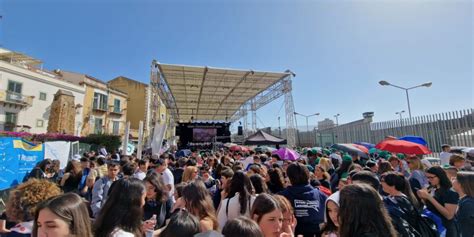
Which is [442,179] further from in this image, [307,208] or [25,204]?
[25,204]

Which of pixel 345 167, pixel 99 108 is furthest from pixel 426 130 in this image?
pixel 99 108

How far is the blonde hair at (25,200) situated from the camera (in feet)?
6.08

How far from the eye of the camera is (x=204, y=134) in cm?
2130

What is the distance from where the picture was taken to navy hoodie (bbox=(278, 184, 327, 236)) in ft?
8.57

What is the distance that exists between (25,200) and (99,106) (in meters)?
29.4

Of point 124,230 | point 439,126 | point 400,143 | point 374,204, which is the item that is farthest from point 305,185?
point 439,126

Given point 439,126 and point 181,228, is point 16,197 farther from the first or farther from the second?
point 439,126

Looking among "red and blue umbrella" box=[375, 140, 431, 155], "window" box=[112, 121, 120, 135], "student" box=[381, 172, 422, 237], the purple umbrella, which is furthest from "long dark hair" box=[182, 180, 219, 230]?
"window" box=[112, 121, 120, 135]

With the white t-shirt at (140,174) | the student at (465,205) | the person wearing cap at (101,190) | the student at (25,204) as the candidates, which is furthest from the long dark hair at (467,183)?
the white t-shirt at (140,174)

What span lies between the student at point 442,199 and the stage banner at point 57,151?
9.49 meters

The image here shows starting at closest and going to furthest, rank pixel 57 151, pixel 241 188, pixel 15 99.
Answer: pixel 241 188
pixel 57 151
pixel 15 99

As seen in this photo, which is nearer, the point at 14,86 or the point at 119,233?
the point at 119,233

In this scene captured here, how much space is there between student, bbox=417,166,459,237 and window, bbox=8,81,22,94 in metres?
28.2

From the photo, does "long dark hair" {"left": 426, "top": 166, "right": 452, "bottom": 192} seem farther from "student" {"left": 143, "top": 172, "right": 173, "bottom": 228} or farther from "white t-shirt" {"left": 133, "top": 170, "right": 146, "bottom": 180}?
"white t-shirt" {"left": 133, "top": 170, "right": 146, "bottom": 180}
